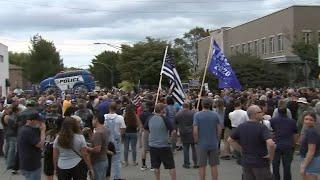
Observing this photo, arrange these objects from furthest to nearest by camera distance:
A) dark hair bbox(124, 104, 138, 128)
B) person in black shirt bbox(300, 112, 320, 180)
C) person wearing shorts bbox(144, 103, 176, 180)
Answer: dark hair bbox(124, 104, 138, 128), person wearing shorts bbox(144, 103, 176, 180), person in black shirt bbox(300, 112, 320, 180)

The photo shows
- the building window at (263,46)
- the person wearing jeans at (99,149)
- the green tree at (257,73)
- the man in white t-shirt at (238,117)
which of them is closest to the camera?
the person wearing jeans at (99,149)

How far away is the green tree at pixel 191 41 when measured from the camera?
11756 cm

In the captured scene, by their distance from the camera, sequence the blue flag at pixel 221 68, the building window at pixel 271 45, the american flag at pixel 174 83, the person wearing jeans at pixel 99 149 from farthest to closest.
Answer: the building window at pixel 271 45
the blue flag at pixel 221 68
the american flag at pixel 174 83
the person wearing jeans at pixel 99 149

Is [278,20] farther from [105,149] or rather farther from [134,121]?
[105,149]

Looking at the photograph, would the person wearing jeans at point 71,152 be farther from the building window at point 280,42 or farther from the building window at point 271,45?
the building window at point 271,45

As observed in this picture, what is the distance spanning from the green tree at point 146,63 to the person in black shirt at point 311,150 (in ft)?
167

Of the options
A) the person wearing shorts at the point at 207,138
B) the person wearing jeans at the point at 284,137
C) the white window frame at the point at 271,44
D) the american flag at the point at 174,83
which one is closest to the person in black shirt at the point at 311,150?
the person wearing jeans at the point at 284,137

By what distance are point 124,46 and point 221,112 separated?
5393 cm

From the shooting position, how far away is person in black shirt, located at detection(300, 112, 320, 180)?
911cm

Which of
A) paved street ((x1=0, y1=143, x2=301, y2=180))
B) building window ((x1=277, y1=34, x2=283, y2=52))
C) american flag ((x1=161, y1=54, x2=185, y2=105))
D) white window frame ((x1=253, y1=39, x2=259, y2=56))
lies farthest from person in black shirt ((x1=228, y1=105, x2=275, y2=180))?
white window frame ((x1=253, y1=39, x2=259, y2=56))

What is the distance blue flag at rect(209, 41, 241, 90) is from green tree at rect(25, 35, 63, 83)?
72.9 metres

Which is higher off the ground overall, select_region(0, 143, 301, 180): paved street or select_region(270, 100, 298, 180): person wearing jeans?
select_region(270, 100, 298, 180): person wearing jeans

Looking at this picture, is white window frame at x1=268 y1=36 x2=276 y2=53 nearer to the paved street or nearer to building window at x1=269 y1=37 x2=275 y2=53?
building window at x1=269 y1=37 x2=275 y2=53

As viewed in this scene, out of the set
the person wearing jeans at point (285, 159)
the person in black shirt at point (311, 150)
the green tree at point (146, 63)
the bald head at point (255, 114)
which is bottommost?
the person wearing jeans at point (285, 159)
